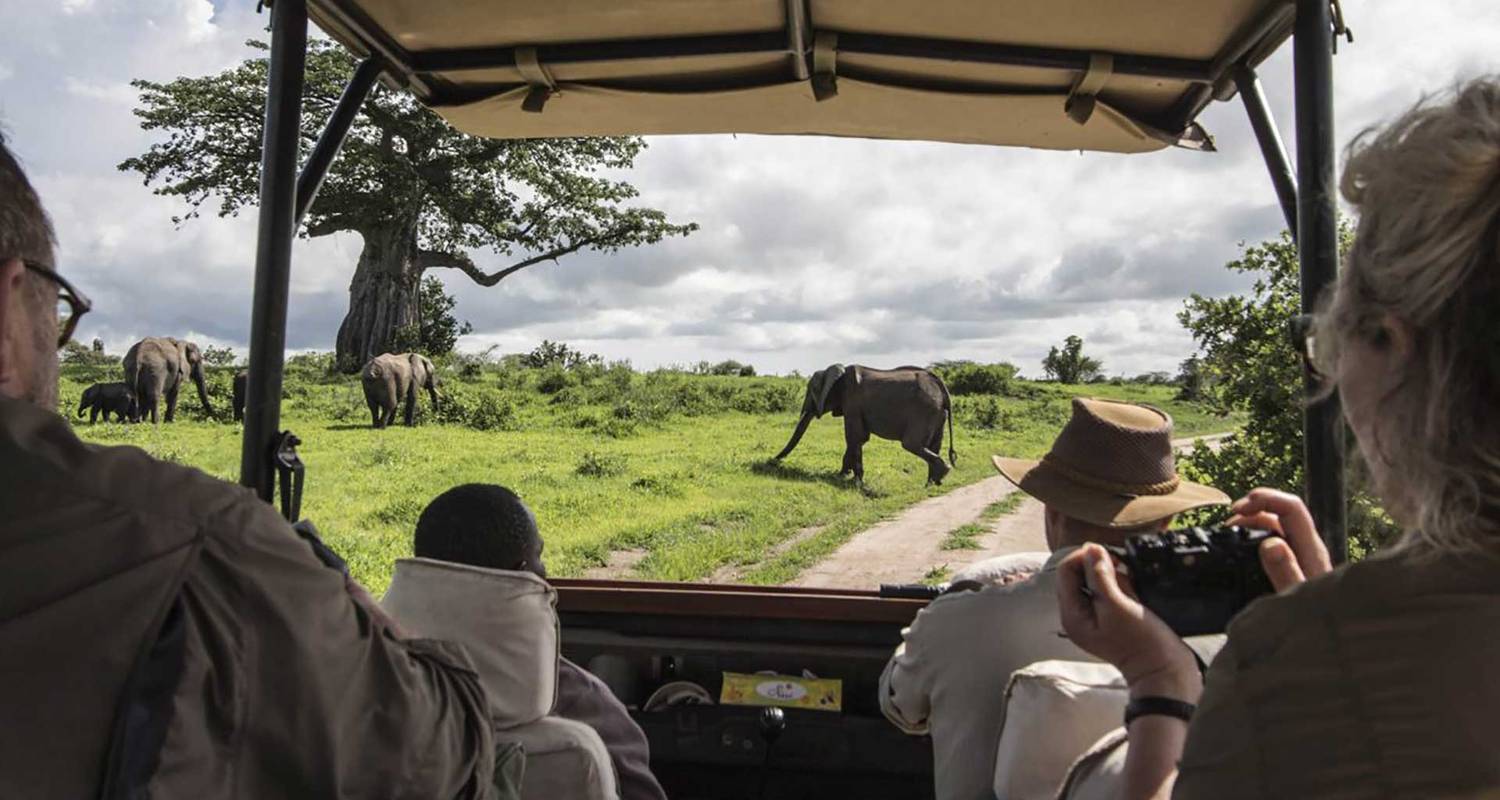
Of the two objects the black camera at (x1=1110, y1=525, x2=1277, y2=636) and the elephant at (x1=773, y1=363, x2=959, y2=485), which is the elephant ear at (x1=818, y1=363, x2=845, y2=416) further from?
the black camera at (x1=1110, y1=525, x2=1277, y2=636)

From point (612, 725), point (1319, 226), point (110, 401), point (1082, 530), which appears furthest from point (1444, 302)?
point (110, 401)

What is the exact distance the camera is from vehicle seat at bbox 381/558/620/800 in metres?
1.29

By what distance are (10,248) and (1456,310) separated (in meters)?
1.08

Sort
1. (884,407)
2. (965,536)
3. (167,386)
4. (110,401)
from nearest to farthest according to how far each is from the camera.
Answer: (965,536) → (884,407) → (110,401) → (167,386)

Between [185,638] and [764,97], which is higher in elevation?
[764,97]

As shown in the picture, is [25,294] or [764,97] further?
[764,97]

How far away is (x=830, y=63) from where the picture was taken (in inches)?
85.4

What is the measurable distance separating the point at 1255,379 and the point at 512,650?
16.3ft

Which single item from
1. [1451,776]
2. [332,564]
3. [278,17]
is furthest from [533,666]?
[278,17]

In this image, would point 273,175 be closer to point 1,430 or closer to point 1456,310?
point 1,430

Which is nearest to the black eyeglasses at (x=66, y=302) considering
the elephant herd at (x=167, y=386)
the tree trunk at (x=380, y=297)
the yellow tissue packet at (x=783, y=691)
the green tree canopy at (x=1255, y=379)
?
the yellow tissue packet at (x=783, y=691)

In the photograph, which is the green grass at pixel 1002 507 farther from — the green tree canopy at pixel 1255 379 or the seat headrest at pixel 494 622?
the seat headrest at pixel 494 622

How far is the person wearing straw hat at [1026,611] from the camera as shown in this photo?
1447 mm

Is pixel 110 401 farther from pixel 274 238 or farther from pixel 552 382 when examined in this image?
pixel 274 238
